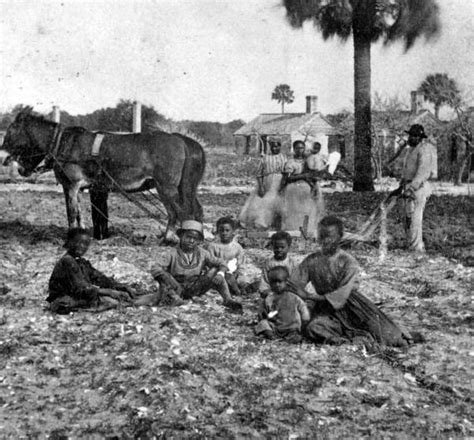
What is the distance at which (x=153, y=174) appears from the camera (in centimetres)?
1067

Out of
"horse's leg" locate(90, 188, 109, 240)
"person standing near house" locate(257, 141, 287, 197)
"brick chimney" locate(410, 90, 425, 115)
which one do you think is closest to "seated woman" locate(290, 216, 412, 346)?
"person standing near house" locate(257, 141, 287, 197)

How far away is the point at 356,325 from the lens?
599 cm

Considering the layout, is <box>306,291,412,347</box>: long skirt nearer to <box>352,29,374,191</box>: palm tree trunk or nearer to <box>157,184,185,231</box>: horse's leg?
<box>157,184,185,231</box>: horse's leg

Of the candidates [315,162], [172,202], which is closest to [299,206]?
[315,162]

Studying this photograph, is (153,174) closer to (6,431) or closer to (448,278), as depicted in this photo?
(448,278)

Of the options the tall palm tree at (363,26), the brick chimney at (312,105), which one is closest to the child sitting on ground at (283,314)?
the tall palm tree at (363,26)

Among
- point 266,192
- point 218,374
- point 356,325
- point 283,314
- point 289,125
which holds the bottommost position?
point 218,374

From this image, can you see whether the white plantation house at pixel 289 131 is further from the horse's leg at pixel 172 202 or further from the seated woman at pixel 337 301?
the seated woman at pixel 337 301

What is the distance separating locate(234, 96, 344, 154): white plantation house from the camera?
39.6 meters

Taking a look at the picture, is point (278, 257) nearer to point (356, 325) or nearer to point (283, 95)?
point (356, 325)

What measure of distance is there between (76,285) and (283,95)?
148 feet

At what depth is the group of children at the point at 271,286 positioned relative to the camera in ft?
19.4

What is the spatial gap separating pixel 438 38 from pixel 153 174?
10153 mm

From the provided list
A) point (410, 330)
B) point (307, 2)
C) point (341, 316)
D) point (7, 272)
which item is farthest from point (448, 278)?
point (307, 2)
